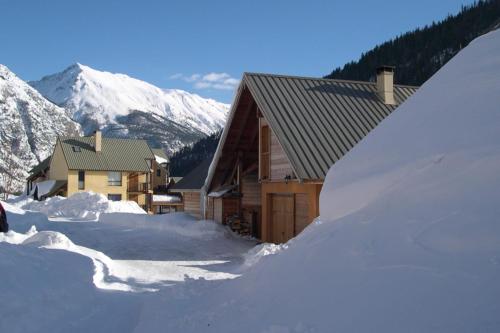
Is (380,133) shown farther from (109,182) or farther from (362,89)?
(109,182)

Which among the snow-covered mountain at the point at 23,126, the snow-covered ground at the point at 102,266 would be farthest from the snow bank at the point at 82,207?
the snow-covered mountain at the point at 23,126

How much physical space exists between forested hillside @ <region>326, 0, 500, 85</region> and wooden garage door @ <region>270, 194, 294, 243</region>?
5225 centimetres

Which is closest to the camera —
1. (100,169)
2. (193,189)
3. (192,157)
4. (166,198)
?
(193,189)

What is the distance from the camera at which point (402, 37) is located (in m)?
78.9

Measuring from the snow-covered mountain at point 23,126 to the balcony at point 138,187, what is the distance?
57.3m

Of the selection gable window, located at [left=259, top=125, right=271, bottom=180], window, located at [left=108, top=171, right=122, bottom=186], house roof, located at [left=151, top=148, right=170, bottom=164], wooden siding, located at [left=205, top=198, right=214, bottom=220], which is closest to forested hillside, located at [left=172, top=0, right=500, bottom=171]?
house roof, located at [left=151, top=148, right=170, bottom=164]

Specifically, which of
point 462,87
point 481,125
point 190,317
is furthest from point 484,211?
point 190,317

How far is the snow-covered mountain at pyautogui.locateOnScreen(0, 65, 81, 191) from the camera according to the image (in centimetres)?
12494

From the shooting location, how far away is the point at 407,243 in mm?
5059

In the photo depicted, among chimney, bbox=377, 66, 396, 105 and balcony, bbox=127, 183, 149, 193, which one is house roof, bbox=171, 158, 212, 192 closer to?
chimney, bbox=377, 66, 396, 105

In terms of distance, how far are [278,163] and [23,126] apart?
14602 centimetres

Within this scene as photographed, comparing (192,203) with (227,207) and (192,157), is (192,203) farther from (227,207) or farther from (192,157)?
(192,157)


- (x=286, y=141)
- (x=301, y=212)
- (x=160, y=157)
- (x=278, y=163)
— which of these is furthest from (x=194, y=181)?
(x=160, y=157)

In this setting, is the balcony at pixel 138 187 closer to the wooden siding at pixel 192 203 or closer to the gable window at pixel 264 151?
the wooden siding at pixel 192 203
